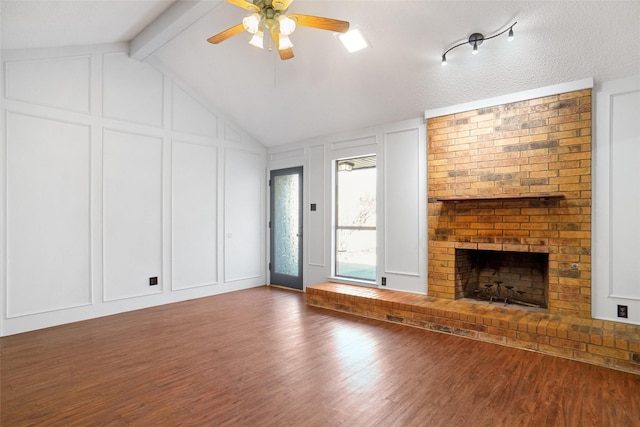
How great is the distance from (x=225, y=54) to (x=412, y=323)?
14.2 feet

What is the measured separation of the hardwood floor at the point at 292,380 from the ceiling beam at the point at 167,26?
141 inches

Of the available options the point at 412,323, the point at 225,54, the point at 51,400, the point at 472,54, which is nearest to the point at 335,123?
the point at 225,54

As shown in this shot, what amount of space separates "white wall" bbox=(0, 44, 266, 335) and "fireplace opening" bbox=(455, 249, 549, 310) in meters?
3.87

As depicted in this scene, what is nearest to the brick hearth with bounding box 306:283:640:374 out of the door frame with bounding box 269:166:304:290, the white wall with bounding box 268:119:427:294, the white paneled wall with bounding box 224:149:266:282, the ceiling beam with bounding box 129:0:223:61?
the white wall with bounding box 268:119:427:294

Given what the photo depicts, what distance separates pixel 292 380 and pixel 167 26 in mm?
4102

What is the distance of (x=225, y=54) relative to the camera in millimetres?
4594

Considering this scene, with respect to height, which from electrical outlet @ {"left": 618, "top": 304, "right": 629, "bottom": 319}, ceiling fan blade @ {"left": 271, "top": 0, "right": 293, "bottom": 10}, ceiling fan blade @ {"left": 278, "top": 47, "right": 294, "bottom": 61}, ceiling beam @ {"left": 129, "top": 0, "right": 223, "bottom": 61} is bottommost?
electrical outlet @ {"left": 618, "top": 304, "right": 629, "bottom": 319}

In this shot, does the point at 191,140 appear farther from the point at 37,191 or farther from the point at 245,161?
the point at 37,191

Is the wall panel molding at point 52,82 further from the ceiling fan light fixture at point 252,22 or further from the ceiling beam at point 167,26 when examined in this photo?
the ceiling fan light fixture at point 252,22

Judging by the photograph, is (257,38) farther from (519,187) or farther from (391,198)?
(519,187)

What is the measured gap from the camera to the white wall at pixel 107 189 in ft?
12.7

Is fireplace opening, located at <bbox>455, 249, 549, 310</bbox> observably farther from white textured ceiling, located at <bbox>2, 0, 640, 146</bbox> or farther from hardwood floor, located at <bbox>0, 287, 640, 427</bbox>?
white textured ceiling, located at <bbox>2, 0, 640, 146</bbox>

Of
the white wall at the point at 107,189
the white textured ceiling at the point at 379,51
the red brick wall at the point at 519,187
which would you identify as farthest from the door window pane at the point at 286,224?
the red brick wall at the point at 519,187

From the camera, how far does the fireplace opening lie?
4.02 m
